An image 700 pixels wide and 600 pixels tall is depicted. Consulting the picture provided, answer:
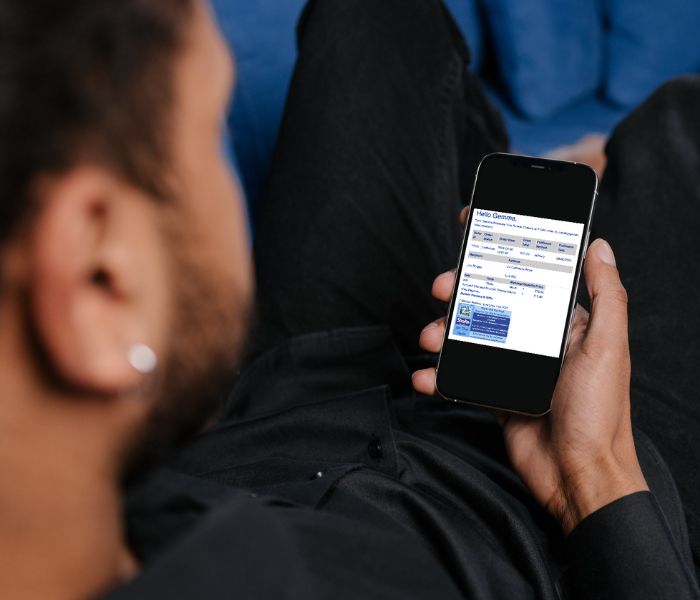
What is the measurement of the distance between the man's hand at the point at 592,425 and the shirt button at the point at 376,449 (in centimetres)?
14

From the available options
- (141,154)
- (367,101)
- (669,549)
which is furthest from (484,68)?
(141,154)

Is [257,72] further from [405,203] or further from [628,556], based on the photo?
[628,556]

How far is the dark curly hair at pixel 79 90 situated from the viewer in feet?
1.13

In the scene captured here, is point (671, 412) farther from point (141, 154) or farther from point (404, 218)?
point (141, 154)

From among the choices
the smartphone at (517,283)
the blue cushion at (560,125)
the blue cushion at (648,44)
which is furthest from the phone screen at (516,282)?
the blue cushion at (648,44)

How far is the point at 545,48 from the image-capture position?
142 cm

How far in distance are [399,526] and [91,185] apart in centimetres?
41

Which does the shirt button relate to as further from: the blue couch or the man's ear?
the blue couch

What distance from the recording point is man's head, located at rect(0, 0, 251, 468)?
0.35 m

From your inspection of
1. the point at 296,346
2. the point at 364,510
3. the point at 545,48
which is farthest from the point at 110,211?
the point at 545,48

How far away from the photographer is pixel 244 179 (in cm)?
114

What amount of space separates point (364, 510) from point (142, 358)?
0.34 m

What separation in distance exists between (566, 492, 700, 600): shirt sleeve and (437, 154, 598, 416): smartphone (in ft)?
0.37

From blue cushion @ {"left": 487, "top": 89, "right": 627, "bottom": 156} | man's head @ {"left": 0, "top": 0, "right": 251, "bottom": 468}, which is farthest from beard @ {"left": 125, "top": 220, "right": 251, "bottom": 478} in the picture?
blue cushion @ {"left": 487, "top": 89, "right": 627, "bottom": 156}
